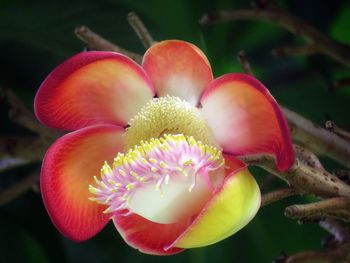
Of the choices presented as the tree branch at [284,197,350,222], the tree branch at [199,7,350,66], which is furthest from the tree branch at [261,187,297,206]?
the tree branch at [199,7,350,66]

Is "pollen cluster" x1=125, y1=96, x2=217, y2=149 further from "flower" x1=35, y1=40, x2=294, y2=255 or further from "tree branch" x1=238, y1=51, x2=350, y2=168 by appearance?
"tree branch" x1=238, y1=51, x2=350, y2=168

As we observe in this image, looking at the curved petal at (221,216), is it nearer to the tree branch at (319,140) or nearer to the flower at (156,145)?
the flower at (156,145)

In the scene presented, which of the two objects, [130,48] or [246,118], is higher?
[246,118]

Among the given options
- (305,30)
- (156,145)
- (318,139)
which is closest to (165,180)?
(156,145)

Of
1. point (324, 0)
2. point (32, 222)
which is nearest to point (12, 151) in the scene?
point (32, 222)

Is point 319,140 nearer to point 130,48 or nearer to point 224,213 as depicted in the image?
point 224,213

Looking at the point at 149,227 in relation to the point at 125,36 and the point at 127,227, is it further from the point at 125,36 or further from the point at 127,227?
the point at 125,36

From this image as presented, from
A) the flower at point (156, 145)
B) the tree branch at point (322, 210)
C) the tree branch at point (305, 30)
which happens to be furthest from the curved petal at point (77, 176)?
the tree branch at point (305, 30)

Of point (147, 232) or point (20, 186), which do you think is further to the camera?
point (20, 186)
